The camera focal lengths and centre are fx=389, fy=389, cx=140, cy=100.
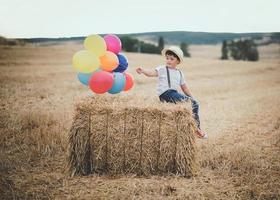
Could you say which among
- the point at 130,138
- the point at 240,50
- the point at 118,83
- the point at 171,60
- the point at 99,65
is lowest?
the point at 130,138

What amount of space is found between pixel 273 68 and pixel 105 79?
2351 cm

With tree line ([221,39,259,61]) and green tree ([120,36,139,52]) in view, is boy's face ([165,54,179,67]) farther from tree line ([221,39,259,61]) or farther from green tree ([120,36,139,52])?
tree line ([221,39,259,61])

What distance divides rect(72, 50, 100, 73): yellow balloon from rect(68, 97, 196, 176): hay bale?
61 cm

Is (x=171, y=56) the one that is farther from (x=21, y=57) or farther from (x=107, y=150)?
(x=21, y=57)

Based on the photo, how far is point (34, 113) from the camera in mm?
7617

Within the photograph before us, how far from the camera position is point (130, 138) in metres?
4.85

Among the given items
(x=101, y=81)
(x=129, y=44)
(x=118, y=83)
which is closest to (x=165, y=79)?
(x=118, y=83)

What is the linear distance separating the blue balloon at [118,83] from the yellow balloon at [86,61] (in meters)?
0.46

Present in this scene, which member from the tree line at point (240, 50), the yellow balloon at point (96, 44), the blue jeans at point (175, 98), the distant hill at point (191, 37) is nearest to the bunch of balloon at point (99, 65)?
the yellow balloon at point (96, 44)

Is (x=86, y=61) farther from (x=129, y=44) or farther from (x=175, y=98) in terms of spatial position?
(x=129, y=44)

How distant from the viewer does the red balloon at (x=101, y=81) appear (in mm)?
5416

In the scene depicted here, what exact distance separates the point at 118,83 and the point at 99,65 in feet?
1.61

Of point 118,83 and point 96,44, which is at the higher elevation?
point 96,44

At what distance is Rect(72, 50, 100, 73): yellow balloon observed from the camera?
5258mm
